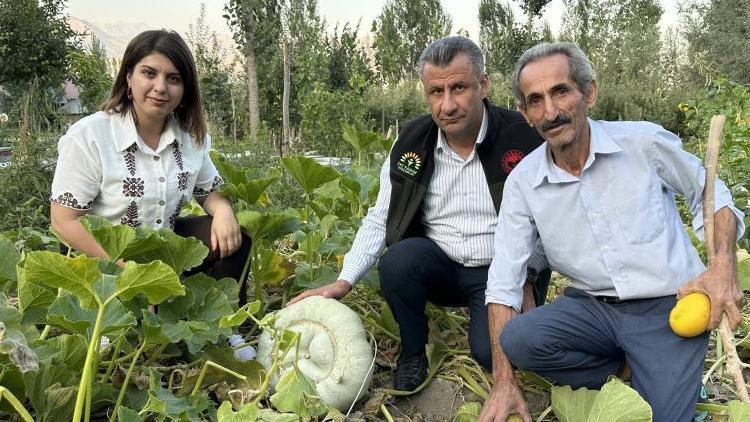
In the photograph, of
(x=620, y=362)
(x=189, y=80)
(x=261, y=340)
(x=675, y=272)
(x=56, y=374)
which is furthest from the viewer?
(x=189, y=80)

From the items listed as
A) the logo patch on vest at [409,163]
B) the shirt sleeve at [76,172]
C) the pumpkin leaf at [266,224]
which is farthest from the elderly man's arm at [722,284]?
the shirt sleeve at [76,172]

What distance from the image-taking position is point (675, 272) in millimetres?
1779

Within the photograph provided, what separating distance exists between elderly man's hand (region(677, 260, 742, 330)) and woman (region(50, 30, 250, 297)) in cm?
132

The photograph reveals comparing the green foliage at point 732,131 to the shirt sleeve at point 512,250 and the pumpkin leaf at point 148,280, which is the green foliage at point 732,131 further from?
the pumpkin leaf at point 148,280

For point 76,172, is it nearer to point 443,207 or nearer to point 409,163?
Answer: point 409,163

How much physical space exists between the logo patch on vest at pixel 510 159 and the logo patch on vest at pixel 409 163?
264 mm

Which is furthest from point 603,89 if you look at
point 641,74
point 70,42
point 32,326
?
point 32,326

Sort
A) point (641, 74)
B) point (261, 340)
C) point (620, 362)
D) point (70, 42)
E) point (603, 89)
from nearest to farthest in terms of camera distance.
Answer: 1. point (620, 362)
2. point (261, 340)
3. point (70, 42)
4. point (603, 89)
5. point (641, 74)

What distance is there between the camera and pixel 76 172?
6.57 feet

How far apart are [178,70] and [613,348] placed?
1493 millimetres

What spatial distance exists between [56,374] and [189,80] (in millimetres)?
998

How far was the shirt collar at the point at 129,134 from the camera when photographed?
2.08 metres

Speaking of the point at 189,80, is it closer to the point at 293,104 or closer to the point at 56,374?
the point at 56,374

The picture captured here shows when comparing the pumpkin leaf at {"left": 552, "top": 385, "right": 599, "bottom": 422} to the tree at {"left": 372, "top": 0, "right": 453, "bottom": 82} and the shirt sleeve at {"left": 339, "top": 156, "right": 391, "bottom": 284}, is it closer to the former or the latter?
the shirt sleeve at {"left": 339, "top": 156, "right": 391, "bottom": 284}
